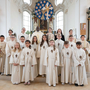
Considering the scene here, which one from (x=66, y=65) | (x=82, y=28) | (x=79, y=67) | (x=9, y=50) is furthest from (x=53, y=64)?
(x=82, y=28)

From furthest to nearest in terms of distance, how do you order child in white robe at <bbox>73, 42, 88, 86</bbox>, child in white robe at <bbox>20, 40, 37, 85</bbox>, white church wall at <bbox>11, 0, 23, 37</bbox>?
white church wall at <bbox>11, 0, 23, 37</bbox>, child in white robe at <bbox>20, 40, 37, 85</bbox>, child in white robe at <bbox>73, 42, 88, 86</bbox>

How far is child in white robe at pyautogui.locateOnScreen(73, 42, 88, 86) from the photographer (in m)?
4.15

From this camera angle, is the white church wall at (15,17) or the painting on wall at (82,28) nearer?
the painting on wall at (82,28)

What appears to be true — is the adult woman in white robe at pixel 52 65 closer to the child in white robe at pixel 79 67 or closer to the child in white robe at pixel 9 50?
the child in white robe at pixel 79 67

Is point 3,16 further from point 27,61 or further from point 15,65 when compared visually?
point 27,61

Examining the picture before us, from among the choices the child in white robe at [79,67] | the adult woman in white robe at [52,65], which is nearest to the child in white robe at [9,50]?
the adult woman in white robe at [52,65]

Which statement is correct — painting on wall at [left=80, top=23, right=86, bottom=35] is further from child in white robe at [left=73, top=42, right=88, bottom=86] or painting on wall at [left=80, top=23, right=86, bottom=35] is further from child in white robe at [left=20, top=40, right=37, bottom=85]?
child in white robe at [left=20, top=40, right=37, bottom=85]

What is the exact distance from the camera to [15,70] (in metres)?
4.39

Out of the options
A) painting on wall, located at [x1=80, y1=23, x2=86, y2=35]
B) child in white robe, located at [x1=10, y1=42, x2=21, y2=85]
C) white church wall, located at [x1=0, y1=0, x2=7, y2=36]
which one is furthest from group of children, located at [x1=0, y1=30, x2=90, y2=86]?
painting on wall, located at [x1=80, y1=23, x2=86, y2=35]

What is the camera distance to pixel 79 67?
13.9 feet

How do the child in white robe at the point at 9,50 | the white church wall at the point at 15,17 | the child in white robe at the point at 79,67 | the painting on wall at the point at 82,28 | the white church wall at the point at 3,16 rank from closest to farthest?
the child in white robe at the point at 79,67
the child in white robe at the point at 9,50
the white church wall at the point at 3,16
the painting on wall at the point at 82,28
the white church wall at the point at 15,17

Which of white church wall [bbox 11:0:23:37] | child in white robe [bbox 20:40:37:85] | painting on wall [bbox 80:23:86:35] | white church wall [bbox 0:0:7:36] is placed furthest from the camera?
white church wall [bbox 11:0:23:37]

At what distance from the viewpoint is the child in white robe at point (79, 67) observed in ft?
13.6

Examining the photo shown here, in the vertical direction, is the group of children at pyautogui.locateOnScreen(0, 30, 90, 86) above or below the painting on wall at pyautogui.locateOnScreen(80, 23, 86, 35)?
below
